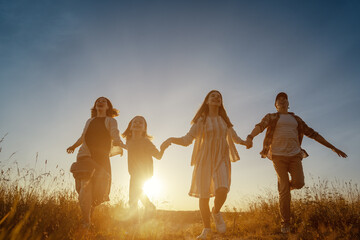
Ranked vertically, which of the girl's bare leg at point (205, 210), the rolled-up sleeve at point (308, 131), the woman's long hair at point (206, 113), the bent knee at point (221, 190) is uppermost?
the woman's long hair at point (206, 113)

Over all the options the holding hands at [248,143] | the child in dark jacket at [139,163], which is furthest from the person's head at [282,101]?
the child in dark jacket at [139,163]

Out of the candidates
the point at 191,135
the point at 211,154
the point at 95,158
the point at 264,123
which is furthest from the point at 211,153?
the point at 95,158

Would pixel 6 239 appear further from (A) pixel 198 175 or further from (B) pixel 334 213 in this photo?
(B) pixel 334 213

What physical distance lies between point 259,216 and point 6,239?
546 centimetres

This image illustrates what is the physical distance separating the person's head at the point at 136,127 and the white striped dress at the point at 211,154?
1695 millimetres

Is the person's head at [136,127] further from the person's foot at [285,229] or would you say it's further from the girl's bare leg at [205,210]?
the person's foot at [285,229]

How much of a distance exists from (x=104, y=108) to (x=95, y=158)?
3.48 ft

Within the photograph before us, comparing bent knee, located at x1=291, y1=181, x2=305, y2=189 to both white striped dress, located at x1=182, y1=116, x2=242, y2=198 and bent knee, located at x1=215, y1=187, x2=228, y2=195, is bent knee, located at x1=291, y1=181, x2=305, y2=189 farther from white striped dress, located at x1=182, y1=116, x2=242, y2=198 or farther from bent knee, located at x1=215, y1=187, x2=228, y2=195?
bent knee, located at x1=215, y1=187, x2=228, y2=195

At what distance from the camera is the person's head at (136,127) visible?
6874 mm

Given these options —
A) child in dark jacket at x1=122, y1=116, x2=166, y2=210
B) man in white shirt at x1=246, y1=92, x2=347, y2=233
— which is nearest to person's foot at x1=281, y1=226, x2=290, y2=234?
man in white shirt at x1=246, y1=92, x2=347, y2=233

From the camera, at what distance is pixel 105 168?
18.6 ft

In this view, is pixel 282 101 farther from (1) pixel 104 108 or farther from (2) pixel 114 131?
(1) pixel 104 108

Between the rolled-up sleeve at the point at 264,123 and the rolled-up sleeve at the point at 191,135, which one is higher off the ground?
the rolled-up sleeve at the point at 264,123

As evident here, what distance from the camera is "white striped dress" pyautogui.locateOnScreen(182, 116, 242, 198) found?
515 cm
